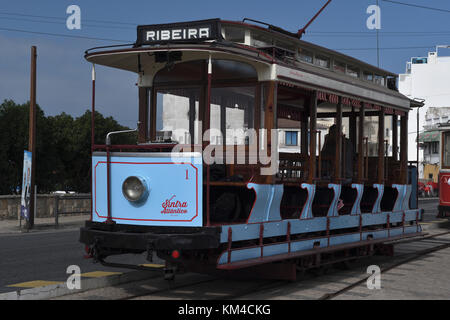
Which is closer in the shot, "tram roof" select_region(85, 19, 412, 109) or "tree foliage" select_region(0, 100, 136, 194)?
"tram roof" select_region(85, 19, 412, 109)

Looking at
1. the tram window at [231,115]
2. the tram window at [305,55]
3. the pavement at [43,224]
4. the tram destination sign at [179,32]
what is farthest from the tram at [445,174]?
the tram destination sign at [179,32]

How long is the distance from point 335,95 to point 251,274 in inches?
134

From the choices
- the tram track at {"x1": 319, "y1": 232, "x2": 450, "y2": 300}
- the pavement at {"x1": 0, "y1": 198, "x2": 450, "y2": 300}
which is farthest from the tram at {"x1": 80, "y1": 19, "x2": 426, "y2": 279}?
the pavement at {"x1": 0, "y1": 198, "x2": 450, "y2": 300}

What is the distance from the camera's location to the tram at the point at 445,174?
829 inches

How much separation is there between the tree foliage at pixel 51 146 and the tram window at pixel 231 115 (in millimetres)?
29090

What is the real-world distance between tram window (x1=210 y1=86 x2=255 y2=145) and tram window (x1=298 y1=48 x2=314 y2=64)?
4.89ft

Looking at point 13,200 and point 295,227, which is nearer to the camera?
point 295,227

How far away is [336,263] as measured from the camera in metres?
12.0

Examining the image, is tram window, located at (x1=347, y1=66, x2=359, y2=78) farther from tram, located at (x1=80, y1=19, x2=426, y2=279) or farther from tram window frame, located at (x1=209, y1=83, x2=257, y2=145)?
tram window frame, located at (x1=209, y1=83, x2=257, y2=145)

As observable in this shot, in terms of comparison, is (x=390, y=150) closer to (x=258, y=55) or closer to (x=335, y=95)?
(x=335, y=95)

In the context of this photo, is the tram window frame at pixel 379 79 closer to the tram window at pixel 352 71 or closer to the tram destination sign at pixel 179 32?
the tram window at pixel 352 71

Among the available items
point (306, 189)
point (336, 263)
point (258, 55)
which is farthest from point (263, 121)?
point (336, 263)

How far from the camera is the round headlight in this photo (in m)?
8.25
